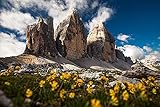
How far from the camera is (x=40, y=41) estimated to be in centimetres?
15912

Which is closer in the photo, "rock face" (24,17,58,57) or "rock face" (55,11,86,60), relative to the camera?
"rock face" (24,17,58,57)

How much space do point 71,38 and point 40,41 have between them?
24.1 meters

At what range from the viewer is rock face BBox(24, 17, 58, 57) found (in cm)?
15650

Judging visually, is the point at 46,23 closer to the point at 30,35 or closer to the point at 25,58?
the point at 30,35

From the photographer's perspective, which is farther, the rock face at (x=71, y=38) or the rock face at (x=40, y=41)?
the rock face at (x=71, y=38)

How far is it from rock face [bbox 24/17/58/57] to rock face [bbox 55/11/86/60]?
10.7 metres

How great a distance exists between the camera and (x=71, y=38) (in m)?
179

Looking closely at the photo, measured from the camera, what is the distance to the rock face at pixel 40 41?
156500mm

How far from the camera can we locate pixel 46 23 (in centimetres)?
17225

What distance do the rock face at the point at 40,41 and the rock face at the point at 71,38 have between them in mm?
10741

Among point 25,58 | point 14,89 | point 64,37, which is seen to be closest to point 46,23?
point 64,37

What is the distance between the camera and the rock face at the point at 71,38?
176 m

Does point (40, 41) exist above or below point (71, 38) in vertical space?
below

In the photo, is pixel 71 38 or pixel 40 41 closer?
pixel 40 41
